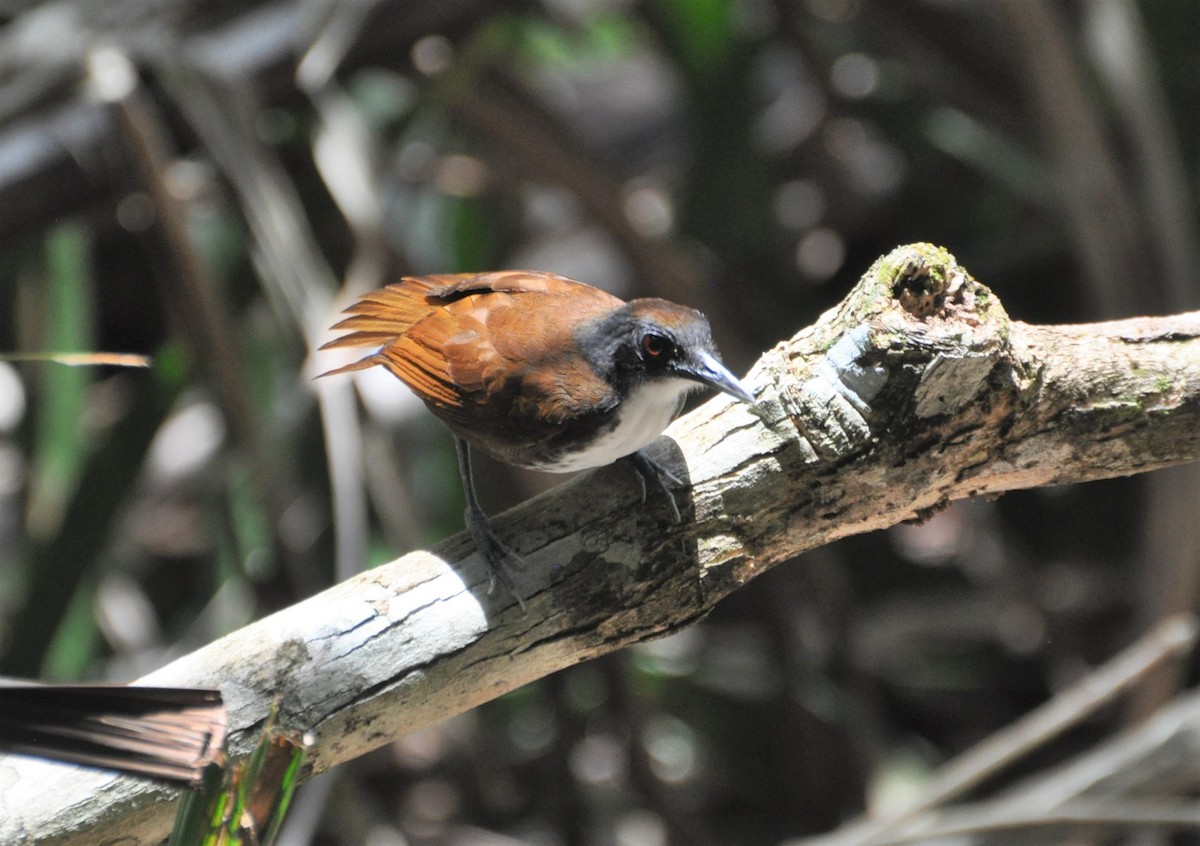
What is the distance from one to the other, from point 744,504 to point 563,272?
4.19 meters

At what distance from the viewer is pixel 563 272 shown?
593 cm

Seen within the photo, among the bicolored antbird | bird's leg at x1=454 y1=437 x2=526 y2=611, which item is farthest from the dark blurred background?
bird's leg at x1=454 y1=437 x2=526 y2=611

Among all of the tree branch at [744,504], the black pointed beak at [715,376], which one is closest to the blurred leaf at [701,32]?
the black pointed beak at [715,376]

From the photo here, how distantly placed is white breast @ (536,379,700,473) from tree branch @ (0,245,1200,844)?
123mm

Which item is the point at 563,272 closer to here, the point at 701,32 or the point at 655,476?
the point at 701,32

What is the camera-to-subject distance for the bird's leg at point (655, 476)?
1860mm

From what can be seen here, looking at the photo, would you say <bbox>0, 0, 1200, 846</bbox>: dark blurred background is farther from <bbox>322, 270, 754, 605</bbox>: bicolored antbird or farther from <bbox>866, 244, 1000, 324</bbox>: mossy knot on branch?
<bbox>866, 244, 1000, 324</bbox>: mossy knot on branch

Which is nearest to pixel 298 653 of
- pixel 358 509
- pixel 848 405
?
pixel 848 405

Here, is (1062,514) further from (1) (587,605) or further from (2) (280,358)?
(1) (587,605)

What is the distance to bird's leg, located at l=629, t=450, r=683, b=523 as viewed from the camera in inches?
73.2

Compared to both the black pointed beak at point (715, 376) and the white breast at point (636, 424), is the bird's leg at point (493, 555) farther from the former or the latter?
the black pointed beak at point (715, 376)

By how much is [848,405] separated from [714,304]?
9.05ft

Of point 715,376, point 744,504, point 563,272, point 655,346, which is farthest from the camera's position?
point 563,272

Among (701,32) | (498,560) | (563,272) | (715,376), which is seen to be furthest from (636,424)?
(563,272)
